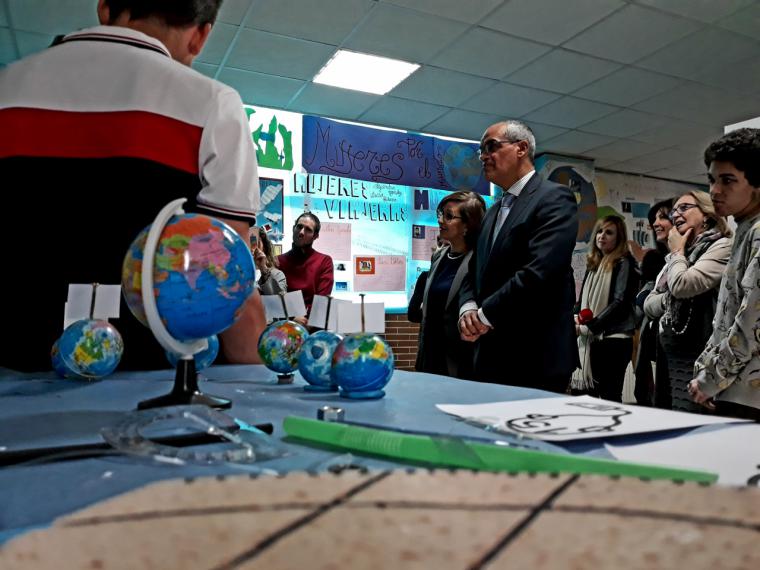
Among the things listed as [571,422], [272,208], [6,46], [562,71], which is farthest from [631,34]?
[6,46]

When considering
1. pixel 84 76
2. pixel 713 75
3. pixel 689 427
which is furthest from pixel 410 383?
pixel 713 75

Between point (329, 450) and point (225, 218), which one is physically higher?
point (225, 218)

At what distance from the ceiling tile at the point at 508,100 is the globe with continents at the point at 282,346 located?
416 centimetres

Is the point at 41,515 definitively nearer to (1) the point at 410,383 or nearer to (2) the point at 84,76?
(1) the point at 410,383

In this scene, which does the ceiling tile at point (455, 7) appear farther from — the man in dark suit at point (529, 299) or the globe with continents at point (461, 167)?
the globe with continents at point (461, 167)

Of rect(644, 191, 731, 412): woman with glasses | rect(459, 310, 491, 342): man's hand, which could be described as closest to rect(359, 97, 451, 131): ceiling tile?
rect(644, 191, 731, 412): woman with glasses

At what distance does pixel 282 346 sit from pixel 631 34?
154 inches

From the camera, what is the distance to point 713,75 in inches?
179

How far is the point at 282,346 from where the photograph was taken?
1106 millimetres

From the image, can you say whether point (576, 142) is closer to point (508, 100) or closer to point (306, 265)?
point (508, 100)

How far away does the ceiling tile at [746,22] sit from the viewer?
366 cm

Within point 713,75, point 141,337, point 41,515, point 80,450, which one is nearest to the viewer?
point 41,515

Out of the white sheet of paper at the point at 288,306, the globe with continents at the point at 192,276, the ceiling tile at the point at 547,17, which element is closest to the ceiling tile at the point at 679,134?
the ceiling tile at the point at 547,17

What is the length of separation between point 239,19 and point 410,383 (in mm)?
3398
